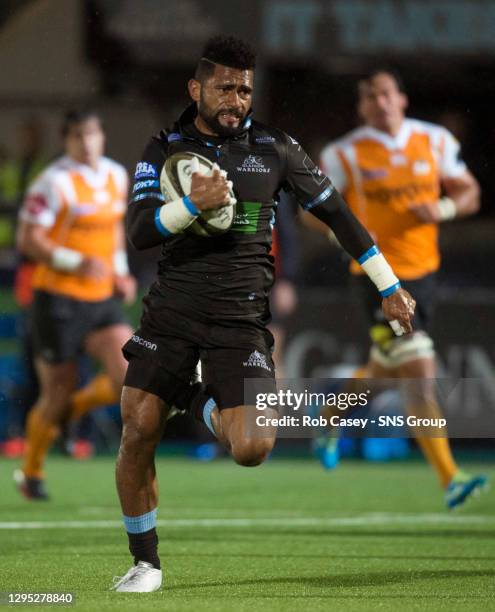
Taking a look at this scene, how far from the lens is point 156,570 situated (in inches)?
256

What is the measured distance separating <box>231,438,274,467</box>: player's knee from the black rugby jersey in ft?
1.89

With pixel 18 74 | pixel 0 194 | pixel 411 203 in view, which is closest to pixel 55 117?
pixel 18 74

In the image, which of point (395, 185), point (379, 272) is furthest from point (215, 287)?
point (395, 185)

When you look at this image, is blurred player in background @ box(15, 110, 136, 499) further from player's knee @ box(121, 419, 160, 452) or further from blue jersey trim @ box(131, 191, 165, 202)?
blue jersey trim @ box(131, 191, 165, 202)

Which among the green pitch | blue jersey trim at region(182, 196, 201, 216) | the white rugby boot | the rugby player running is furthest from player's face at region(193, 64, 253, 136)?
the green pitch

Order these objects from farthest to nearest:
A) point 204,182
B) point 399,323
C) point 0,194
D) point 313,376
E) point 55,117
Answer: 1. point 55,117
2. point 0,194
3. point 313,376
4. point 399,323
5. point 204,182

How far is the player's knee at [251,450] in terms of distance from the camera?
20.8 feet

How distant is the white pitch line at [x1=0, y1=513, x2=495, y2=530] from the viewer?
913cm

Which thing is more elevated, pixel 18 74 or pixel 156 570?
pixel 156 570

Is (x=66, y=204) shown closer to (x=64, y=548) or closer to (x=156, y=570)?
(x=64, y=548)

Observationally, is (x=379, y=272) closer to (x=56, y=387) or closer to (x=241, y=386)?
(x=241, y=386)

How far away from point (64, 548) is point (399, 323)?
238 centimetres

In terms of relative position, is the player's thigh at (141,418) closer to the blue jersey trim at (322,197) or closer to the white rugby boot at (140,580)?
the white rugby boot at (140,580)

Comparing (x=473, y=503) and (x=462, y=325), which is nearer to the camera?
(x=473, y=503)
